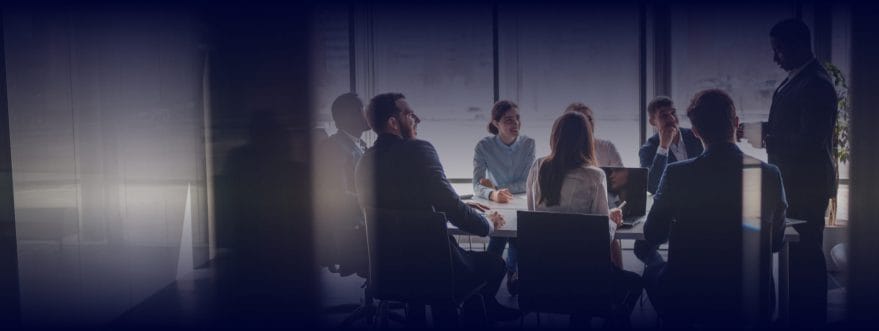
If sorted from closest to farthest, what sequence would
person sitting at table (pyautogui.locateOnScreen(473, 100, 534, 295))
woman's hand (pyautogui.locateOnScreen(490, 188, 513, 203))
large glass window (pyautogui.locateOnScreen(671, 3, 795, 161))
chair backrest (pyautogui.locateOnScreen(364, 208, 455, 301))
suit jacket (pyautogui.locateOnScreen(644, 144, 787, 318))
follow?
1. suit jacket (pyautogui.locateOnScreen(644, 144, 787, 318))
2. chair backrest (pyautogui.locateOnScreen(364, 208, 455, 301))
3. woman's hand (pyautogui.locateOnScreen(490, 188, 513, 203))
4. person sitting at table (pyautogui.locateOnScreen(473, 100, 534, 295))
5. large glass window (pyautogui.locateOnScreen(671, 3, 795, 161))

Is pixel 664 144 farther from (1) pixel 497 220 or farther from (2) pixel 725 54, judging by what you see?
(2) pixel 725 54

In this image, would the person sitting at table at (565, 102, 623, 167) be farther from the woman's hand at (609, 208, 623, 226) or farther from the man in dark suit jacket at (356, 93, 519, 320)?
the man in dark suit jacket at (356, 93, 519, 320)

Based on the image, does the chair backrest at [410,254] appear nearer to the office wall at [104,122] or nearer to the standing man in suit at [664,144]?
the standing man in suit at [664,144]

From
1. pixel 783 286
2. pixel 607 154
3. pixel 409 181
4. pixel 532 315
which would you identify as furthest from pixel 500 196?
pixel 783 286

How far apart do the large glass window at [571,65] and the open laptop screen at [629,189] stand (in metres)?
2.49

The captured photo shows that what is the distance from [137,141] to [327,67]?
5.98ft

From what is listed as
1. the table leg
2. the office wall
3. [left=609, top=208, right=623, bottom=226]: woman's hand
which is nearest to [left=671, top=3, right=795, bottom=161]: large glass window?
the table leg

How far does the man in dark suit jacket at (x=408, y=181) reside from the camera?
9.14ft

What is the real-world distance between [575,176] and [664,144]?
4.44ft

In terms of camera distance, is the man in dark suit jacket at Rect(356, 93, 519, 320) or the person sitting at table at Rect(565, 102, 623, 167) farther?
the person sitting at table at Rect(565, 102, 623, 167)

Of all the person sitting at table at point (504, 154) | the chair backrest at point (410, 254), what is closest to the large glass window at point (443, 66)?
the person sitting at table at point (504, 154)

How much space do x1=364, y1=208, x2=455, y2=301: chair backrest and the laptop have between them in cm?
102

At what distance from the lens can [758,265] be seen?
260 centimetres

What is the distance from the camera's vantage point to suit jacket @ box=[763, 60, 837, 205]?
A: 3.20m
